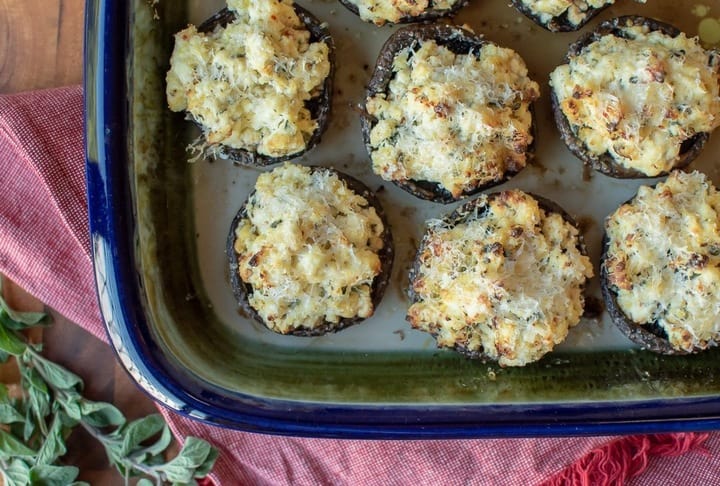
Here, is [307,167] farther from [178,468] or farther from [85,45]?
[178,468]

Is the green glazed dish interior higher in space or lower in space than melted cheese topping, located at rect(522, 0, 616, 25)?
lower

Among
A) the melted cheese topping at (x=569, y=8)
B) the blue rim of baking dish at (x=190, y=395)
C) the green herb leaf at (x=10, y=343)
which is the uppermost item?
the melted cheese topping at (x=569, y=8)

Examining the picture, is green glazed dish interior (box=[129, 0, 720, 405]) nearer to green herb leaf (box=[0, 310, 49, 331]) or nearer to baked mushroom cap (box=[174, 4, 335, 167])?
baked mushroom cap (box=[174, 4, 335, 167])

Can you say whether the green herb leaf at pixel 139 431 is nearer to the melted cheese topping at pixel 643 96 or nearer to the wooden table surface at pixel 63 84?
the wooden table surface at pixel 63 84

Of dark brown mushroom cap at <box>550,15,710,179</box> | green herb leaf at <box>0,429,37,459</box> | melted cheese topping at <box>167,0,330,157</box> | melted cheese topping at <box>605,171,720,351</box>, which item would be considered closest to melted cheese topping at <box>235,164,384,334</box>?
melted cheese topping at <box>167,0,330,157</box>

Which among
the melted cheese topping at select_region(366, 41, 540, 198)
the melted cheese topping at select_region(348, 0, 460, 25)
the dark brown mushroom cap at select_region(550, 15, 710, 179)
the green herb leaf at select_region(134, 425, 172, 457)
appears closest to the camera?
the melted cheese topping at select_region(366, 41, 540, 198)

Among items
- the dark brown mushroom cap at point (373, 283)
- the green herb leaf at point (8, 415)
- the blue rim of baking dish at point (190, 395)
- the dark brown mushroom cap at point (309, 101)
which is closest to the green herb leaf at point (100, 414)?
the green herb leaf at point (8, 415)

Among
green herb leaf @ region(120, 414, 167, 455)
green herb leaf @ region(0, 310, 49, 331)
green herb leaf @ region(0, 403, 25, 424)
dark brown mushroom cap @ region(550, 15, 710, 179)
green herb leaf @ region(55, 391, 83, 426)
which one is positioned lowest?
green herb leaf @ region(0, 403, 25, 424)

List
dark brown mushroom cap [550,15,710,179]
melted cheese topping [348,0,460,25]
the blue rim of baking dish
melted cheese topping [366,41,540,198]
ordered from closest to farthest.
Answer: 1. the blue rim of baking dish
2. melted cheese topping [366,41,540,198]
3. melted cheese topping [348,0,460,25]
4. dark brown mushroom cap [550,15,710,179]

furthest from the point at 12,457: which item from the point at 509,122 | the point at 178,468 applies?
the point at 509,122
